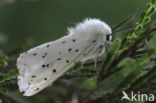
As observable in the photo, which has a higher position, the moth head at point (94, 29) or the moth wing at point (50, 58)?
the moth head at point (94, 29)

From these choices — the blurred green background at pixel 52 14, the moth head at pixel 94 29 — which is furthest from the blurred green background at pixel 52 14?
the moth head at pixel 94 29

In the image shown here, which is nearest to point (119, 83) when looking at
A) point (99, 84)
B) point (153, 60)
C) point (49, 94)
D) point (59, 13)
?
point (99, 84)

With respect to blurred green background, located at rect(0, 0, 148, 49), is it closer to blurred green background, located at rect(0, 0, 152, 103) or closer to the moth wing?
blurred green background, located at rect(0, 0, 152, 103)

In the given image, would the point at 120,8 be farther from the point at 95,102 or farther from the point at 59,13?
the point at 95,102

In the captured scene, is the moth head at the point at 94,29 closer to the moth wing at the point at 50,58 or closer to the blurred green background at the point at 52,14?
the moth wing at the point at 50,58

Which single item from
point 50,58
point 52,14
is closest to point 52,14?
point 52,14

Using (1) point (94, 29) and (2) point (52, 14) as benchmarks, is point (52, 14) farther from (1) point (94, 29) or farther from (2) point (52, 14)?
(1) point (94, 29)

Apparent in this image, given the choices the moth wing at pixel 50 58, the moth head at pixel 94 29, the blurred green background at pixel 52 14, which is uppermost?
the blurred green background at pixel 52 14

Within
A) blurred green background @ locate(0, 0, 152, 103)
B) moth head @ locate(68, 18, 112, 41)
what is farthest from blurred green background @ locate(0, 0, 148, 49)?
moth head @ locate(68, 18, 112, 41)
